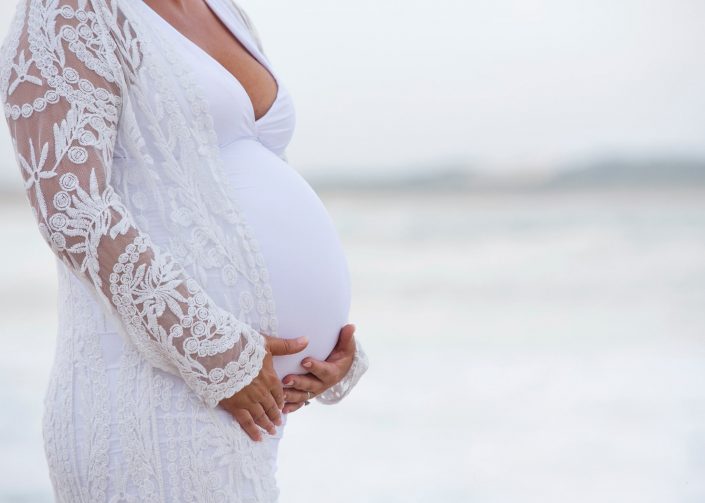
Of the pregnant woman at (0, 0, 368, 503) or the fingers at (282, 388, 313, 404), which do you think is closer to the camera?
the pregnant woman at (0, 0, 368, 503)

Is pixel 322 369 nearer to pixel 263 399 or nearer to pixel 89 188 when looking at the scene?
pixel 263 399

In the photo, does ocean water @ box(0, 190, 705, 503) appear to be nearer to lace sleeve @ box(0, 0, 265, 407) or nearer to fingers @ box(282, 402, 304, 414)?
fingers @ box(282, 402, 304, 414)

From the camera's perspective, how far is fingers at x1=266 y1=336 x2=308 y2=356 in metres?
1.01

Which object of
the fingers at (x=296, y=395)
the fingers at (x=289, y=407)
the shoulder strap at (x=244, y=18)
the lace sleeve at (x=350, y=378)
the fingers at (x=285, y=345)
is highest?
the shoulder strap at (x=244, y=18)

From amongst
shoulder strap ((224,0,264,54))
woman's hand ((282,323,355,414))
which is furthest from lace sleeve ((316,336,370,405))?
shoulder strap ((224,0,264,54))

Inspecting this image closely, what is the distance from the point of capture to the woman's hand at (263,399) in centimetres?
96

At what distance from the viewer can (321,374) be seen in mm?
1114

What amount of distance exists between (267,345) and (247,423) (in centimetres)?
8

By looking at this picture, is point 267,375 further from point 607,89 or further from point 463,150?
point 607,89

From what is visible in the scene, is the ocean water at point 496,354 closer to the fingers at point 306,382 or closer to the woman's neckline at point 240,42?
the fingers at point 306,382

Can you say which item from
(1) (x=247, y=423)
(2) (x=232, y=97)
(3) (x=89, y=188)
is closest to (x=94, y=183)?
(3) (x=89, y=188)

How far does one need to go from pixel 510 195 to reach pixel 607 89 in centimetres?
81

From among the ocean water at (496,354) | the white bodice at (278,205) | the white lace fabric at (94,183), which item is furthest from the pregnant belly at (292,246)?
the ocean water at (496,354)

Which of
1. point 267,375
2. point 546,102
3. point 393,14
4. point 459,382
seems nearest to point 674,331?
point 459,382
